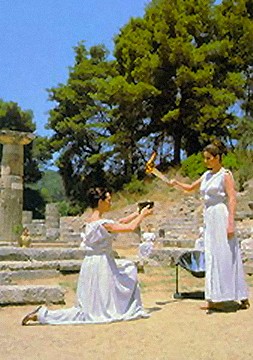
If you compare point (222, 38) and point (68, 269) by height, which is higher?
point (222, 38)

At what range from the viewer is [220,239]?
597 centimetres

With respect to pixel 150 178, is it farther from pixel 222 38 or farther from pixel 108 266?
pixel 108 266

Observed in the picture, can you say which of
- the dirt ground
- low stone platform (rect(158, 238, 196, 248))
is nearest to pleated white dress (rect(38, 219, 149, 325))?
the dirt ground

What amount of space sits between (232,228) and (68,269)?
4336 millimetres

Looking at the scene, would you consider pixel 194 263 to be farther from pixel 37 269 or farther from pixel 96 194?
pixel 37 269

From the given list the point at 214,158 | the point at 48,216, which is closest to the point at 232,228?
the point at 214,158

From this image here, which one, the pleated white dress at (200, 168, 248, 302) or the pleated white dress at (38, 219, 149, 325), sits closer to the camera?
the pleated white dress at (38, 219, 149, 325)

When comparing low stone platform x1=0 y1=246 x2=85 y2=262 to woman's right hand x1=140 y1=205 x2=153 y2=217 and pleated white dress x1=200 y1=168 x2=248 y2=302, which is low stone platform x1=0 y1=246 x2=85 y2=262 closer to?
pleated white dress x1=200 y1=168 x2=248 y2=302

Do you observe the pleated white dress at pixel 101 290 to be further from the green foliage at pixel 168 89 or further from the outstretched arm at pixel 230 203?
the green foliage at pixel 168 89

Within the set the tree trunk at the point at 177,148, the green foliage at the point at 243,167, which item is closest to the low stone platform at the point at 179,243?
the green foliage at the point at 243,167

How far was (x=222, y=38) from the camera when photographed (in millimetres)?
33062

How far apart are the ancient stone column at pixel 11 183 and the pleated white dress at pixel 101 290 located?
11.9 metres

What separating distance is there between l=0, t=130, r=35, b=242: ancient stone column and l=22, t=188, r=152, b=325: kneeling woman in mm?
11851

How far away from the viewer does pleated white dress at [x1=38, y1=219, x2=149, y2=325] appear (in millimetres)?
5496
